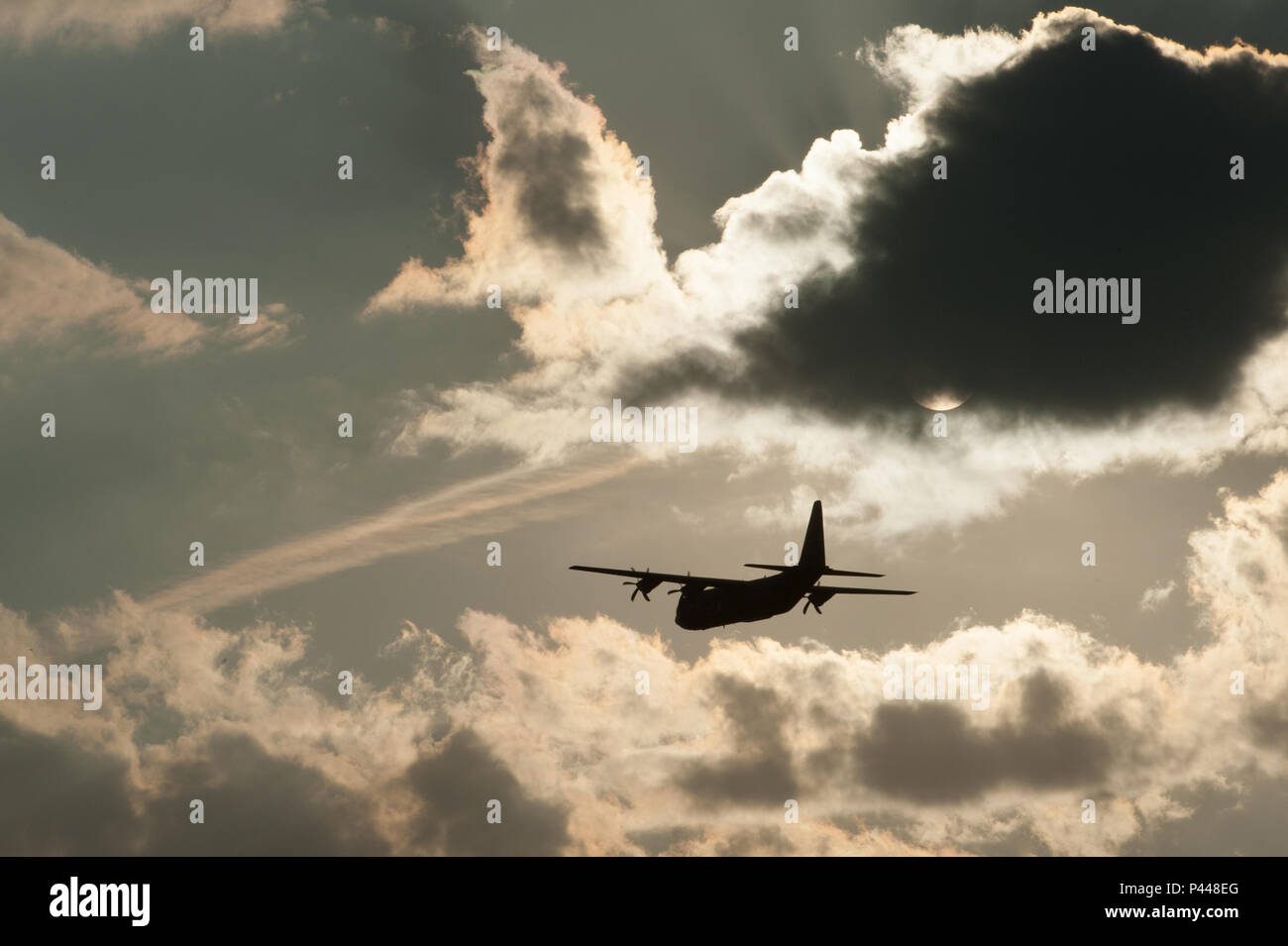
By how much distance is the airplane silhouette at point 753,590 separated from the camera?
299 ft

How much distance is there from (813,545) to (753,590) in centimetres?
588

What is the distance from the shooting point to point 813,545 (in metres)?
92.6

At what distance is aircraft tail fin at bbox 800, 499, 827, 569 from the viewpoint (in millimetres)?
92062

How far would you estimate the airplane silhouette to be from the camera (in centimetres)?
9119

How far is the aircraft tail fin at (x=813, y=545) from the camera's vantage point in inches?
3625

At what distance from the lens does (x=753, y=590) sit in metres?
93.6
